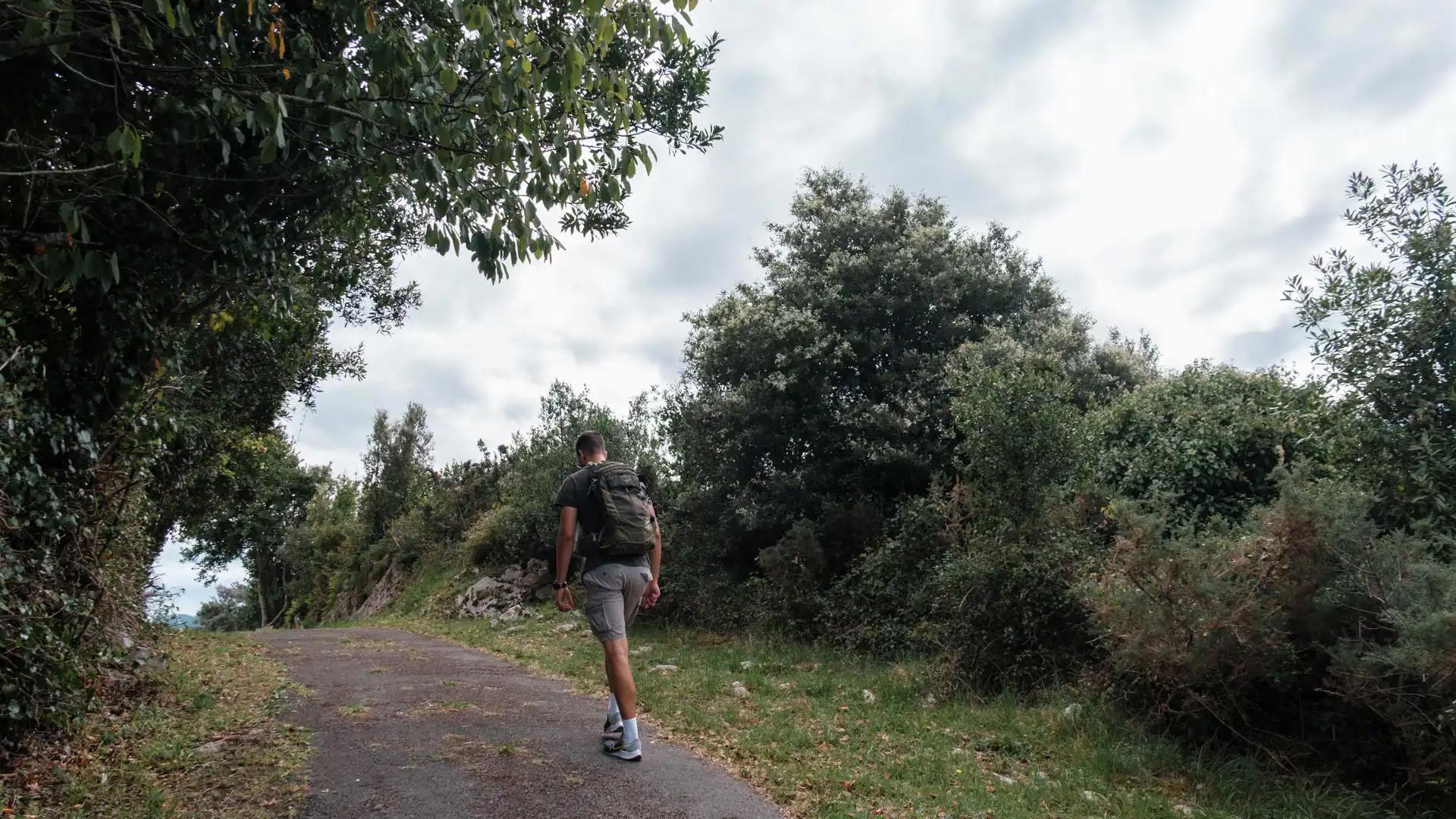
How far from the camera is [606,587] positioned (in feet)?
17.1

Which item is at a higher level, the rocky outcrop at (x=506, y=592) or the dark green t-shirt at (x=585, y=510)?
the rocky outcrop at (x=506, y=592)

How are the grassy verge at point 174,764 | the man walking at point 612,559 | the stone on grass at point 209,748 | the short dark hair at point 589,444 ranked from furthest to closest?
1. the short dark hair at point 589,444
2. the man walking at point 612,559
3. the stone on grass at point 209,748
4. the grassy verge at point 174,764

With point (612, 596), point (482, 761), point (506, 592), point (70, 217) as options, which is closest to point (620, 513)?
point (612, 596)

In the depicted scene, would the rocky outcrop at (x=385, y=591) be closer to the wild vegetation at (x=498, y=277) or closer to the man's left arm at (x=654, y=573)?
the wild vegetation at (x=498, y=277)

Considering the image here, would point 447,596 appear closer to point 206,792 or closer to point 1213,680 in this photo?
point 206,792

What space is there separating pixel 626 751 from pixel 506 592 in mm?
13691

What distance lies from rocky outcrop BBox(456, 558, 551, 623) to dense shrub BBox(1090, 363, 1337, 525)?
11821 mm

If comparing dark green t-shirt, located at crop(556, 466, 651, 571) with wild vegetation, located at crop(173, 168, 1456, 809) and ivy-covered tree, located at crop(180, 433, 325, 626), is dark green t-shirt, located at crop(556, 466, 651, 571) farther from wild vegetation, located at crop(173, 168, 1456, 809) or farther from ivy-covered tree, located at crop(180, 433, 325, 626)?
ivy-covered tree, located at crop(180, 433, 325, 626)

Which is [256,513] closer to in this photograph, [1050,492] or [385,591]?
[385,591]

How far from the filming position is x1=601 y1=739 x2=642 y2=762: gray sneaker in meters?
5.00

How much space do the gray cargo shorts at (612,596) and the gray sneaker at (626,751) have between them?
0.67 metres

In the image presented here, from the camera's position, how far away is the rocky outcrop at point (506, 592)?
677 inches

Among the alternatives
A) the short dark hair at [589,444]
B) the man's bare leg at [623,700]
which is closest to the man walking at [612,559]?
the man's bare leg at [623,700]

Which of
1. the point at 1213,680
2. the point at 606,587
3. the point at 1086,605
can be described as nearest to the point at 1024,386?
the point at 1086,605
